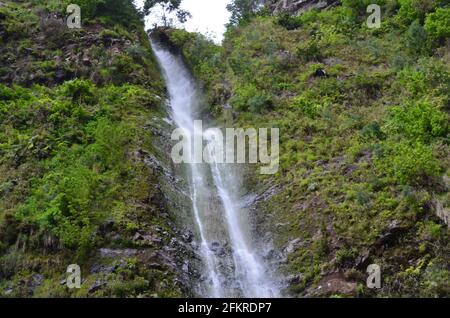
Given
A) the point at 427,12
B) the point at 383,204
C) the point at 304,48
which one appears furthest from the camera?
the point at 304,48

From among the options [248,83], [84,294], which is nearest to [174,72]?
[248,83]

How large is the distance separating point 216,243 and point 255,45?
18378 millimetres

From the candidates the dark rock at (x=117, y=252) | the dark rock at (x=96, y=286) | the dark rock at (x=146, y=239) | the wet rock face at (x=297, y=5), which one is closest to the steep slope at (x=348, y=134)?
the wet rock face at (x=297, y=5)

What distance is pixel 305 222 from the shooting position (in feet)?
60.2

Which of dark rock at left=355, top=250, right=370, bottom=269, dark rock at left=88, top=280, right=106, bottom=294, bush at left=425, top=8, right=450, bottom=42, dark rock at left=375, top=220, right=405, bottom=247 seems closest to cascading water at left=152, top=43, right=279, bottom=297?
dark rock at left=355, top=250, right=370, bottom=269

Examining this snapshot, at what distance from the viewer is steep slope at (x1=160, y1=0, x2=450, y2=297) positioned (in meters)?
15.8

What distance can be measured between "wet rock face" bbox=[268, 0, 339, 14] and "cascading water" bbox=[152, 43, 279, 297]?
16.3 m

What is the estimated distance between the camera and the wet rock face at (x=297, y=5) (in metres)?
37.3

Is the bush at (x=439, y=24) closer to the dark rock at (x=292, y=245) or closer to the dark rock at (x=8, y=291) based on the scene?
the dark rock at (x=292, y=245)

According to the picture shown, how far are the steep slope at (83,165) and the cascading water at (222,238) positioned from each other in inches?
40.7

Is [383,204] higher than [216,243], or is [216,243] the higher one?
[383,204]

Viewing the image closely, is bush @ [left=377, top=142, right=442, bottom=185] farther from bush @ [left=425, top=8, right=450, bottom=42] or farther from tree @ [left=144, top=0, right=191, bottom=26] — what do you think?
tree @ [left=144, top=0, right=191, bottom=26]

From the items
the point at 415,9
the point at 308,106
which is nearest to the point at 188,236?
the point at 308,106

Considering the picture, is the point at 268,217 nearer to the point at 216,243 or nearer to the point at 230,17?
the point at 216,243
